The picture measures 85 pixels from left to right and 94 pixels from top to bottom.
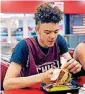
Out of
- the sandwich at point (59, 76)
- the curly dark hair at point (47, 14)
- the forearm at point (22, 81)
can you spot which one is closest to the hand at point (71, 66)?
the sandwich at point (59, 76)

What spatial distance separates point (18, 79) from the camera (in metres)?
1.64

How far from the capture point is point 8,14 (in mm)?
11141

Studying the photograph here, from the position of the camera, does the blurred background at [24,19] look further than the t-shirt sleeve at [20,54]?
Yes

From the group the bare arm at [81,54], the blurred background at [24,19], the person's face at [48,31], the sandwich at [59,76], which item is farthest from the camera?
the blurred background at [24,19]

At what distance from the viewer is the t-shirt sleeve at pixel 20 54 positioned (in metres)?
1.77

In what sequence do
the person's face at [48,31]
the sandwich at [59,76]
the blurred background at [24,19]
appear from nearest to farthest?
the sandwich at [59,76] < the person's face at [48,31] < the blurred background at [24,19]

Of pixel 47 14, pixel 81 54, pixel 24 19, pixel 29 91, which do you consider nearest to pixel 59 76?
pixel 29 91

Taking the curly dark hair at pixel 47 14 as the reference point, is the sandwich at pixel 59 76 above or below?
below

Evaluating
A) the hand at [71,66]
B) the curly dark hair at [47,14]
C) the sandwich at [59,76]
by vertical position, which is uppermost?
the curly dark hair at [47,14]

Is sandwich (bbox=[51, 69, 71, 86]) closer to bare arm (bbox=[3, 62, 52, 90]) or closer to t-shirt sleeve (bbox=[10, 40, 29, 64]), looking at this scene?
bare arm (bbox=[3, 62, 52, 90])

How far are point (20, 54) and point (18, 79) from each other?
225 millimetres

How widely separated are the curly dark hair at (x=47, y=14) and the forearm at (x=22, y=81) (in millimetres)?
413

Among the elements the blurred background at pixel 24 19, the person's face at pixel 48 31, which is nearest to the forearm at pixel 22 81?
the person's face at pixel 48 31

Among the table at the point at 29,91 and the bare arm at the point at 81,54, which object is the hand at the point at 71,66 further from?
the bare arm at the point at 81,54
